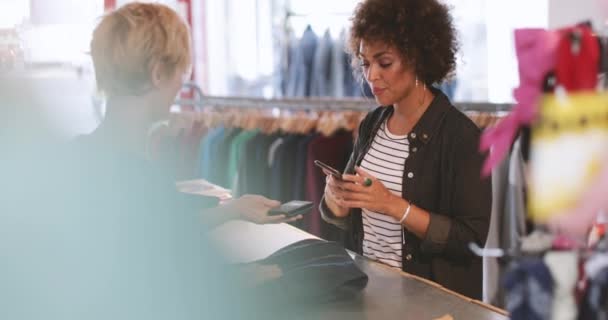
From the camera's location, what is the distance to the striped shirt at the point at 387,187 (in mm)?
2146

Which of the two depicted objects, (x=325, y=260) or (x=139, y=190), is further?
(x=325, y=260)

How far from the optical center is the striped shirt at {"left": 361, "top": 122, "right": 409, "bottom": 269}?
2146mm

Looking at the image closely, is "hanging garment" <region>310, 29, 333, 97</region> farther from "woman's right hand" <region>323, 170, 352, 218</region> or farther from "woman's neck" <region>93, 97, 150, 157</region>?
"woman's neck" <region>93, 97, 150, 157</region>

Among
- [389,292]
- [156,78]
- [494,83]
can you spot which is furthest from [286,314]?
[494,83]

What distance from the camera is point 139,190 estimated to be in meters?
0.88

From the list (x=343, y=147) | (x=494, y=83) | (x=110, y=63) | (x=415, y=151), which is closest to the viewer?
(x=110, y=63)

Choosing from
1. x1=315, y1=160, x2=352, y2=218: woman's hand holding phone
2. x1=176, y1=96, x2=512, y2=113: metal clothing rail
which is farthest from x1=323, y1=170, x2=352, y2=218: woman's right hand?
x1=176, y1=96, x2=512, y2=113: metal clothing rail

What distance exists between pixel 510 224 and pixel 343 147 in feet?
3.26

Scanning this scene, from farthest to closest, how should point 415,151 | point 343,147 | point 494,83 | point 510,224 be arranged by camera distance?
point 494,83
point 343,147
point 510,224
point 415,151

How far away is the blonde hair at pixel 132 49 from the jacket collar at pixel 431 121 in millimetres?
746

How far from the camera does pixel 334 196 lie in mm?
2219

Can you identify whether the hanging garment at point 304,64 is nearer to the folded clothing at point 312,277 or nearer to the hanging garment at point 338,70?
the hanging garment at point 338,70

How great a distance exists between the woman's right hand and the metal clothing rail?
1.04 m

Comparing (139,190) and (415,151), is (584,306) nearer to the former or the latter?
(139,190)
